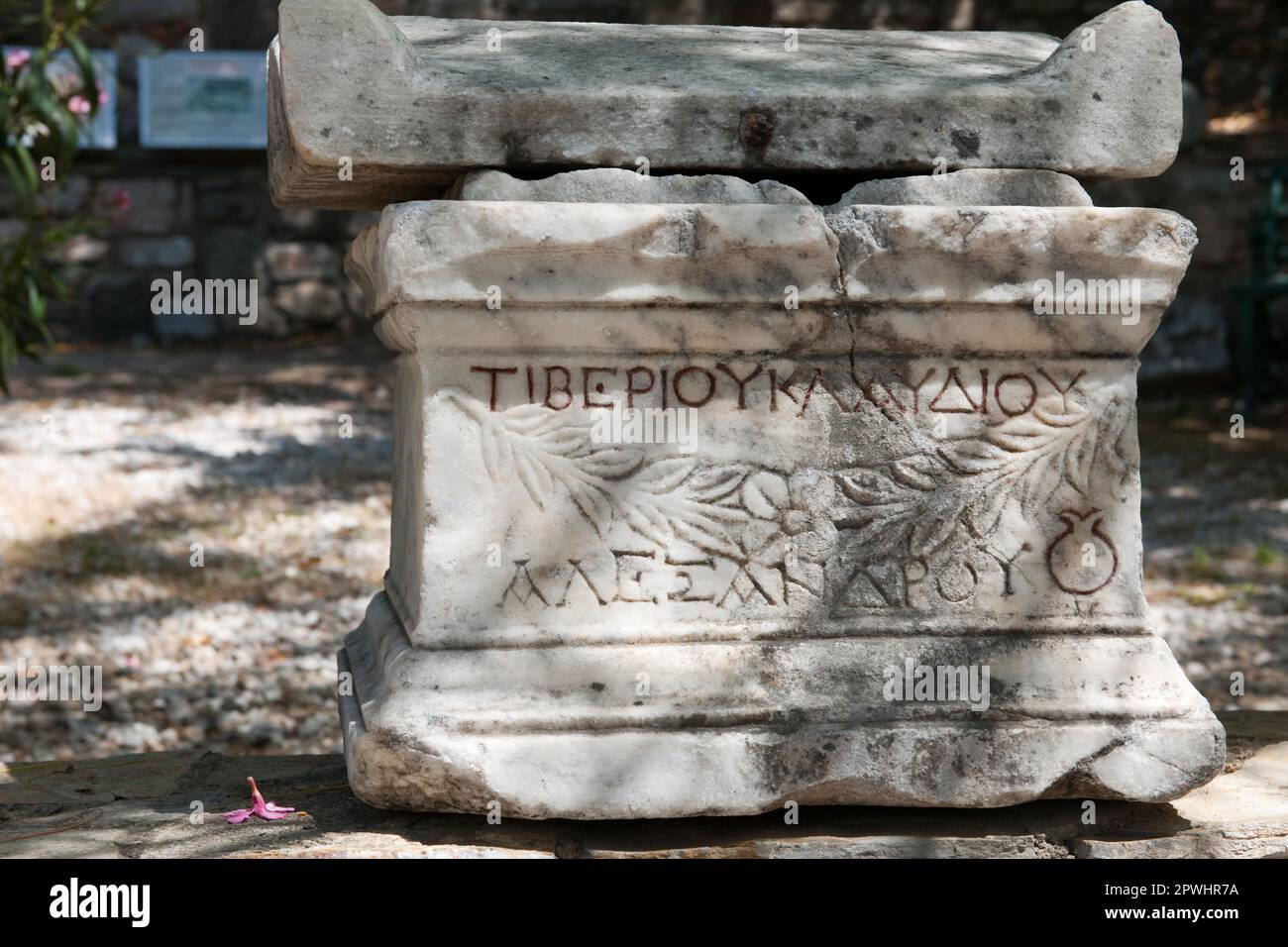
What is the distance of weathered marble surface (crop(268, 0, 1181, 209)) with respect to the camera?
2018 mm

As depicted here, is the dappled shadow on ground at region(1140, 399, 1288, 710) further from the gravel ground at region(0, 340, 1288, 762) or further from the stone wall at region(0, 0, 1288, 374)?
the stone wall at region(0, 0, 1288, 374)

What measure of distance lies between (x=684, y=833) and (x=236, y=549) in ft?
10.7

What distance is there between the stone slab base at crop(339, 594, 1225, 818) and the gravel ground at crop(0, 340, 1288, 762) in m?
1.90

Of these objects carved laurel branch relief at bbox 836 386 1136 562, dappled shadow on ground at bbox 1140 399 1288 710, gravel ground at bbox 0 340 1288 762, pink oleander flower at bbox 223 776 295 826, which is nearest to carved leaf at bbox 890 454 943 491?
carved laurel branch relief at bbox 836 386 1136 562

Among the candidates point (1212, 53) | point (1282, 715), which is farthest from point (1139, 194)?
point (1282, 715)

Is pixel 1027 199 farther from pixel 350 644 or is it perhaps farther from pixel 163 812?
pixel 163 812

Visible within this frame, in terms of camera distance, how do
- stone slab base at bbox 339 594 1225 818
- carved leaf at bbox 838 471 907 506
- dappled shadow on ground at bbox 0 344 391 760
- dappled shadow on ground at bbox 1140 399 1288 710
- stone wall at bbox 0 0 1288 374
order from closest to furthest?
stone slab base at bbox 339 594 1225 818 < carved leaf at bbox 838 471 907 506 < dappled shadow on ground at bbox 0 344 391 760 < dappled shadow on ground at bbox 1140 399 1288 710 < stone wall at bbox 0 0 1288 374

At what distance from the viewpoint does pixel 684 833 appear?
2.11 meters

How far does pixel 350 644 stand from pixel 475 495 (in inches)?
26.0

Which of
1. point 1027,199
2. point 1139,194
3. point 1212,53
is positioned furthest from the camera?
point 1212,53

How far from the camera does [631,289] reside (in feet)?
6.71

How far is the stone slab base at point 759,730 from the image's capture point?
6.61 feet

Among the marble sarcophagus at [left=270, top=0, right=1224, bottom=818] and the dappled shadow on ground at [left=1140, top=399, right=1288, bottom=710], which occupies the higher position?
the marble sarcophagus at [left=270, top=0, right=1224, bottom=818]

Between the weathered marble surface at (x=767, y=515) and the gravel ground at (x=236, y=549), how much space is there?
1924 mm
